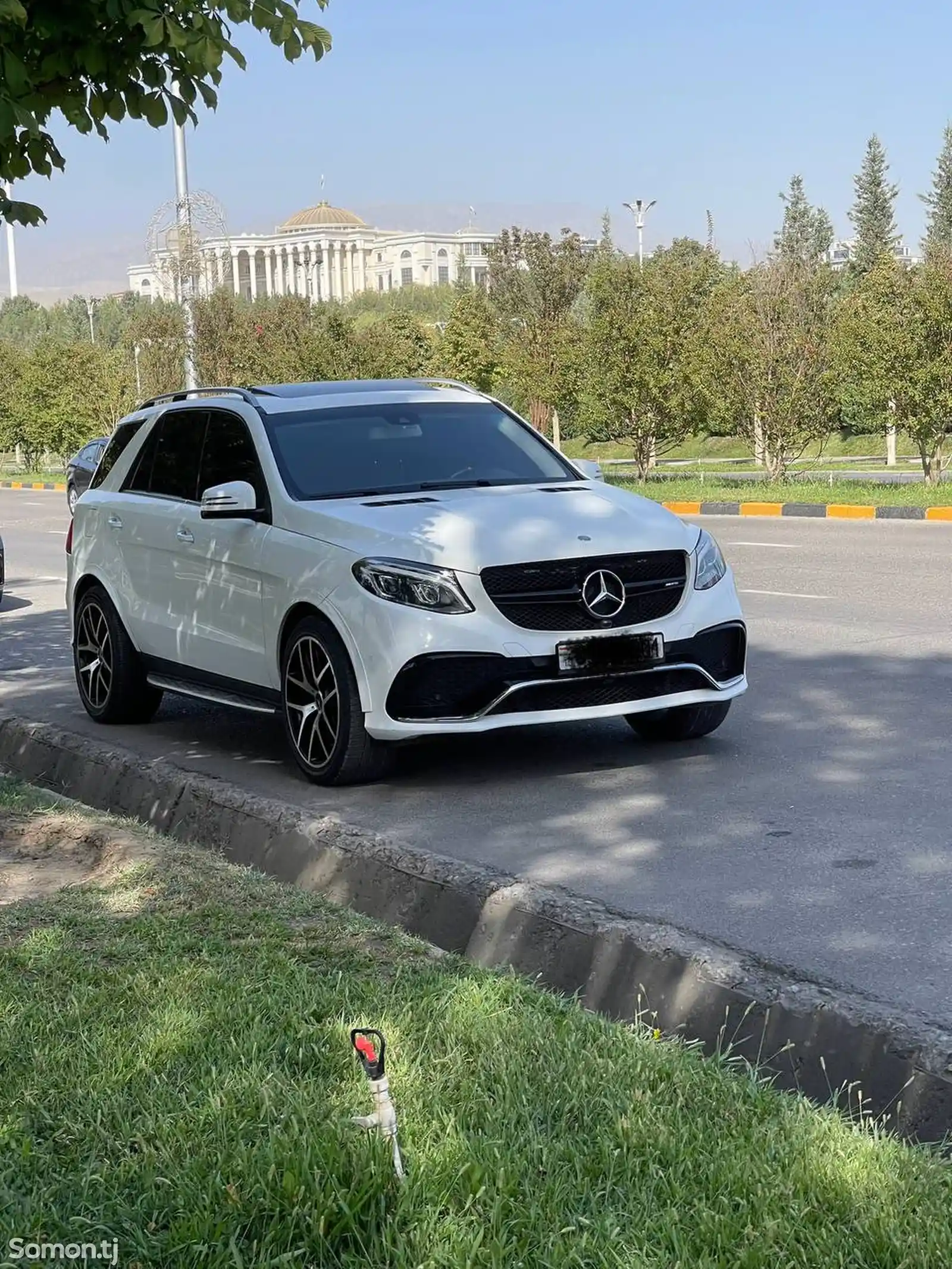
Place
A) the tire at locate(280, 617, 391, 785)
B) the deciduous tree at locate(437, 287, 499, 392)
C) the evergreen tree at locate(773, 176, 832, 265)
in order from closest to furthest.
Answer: the tire at locate(280, 617, 391, 785) < the deciduous tree at locate(437, 287, 499, 392) < the evergreen tree at locate(773, 176, 832, 265)

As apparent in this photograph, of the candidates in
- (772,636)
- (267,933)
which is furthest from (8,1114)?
(772,636)

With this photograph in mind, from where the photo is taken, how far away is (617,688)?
6.86 m

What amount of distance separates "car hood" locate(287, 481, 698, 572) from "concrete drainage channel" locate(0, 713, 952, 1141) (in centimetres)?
117

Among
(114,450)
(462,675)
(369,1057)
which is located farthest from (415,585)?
(369,1057)

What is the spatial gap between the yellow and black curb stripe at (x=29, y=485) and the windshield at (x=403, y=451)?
128 feet

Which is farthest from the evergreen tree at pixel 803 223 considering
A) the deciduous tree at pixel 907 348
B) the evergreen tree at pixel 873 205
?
the deciduous tree at pixel 907 348

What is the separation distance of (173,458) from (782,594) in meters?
6.09

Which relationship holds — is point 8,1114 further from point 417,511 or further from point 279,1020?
point 417,511

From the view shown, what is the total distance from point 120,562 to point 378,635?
8.43ft

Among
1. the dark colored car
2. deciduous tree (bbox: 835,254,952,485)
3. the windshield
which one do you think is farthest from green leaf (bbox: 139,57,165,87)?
the dark colored car

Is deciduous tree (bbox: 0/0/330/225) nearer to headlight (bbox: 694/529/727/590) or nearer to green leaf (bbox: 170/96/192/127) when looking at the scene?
green leaf (bbox: 170/96/192/127)

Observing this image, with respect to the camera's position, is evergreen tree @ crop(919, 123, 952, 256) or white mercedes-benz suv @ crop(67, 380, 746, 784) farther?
evergreen tree @ crop(919, 123, 952, 256)

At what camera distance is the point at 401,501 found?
7.28m

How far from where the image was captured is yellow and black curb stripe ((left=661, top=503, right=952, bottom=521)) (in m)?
22.3
